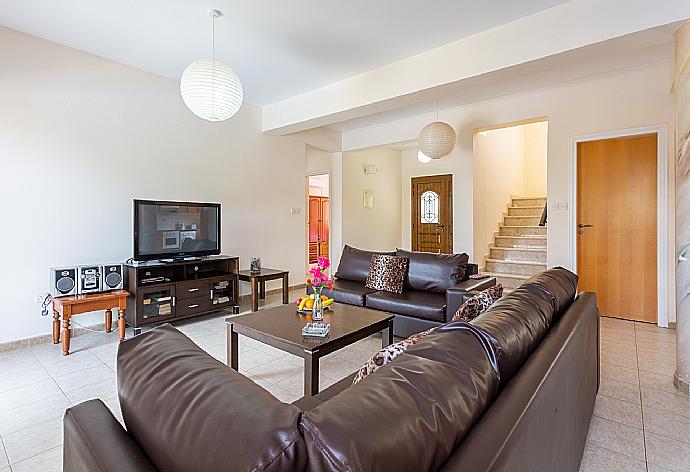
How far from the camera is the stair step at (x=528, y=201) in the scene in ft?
21.7

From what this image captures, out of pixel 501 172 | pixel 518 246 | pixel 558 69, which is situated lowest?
pixel 518 246

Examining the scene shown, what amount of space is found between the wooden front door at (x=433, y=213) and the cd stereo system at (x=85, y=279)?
6.15 m

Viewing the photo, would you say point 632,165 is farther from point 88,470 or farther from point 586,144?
point 88,470

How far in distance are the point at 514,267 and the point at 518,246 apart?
61cm

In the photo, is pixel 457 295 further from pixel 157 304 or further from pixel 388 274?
pixel 157 304

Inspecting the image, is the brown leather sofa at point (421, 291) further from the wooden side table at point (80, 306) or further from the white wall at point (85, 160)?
the white wall at point (85, 160)

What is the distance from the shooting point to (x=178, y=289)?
13.3ft

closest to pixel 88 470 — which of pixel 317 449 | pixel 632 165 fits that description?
pixel 317 449

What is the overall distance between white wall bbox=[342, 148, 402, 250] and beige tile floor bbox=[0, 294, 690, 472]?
3.81 metres

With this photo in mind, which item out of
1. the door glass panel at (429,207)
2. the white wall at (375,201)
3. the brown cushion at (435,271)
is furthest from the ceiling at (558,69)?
the door glass panel at (429,207)

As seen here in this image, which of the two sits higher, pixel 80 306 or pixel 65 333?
pixel 80 306

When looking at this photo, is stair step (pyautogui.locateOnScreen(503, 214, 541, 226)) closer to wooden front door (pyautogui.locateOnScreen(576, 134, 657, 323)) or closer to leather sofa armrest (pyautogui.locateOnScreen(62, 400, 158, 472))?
wooden front door (pyautogui.locateOnScreen(576, 134, 657, 323))

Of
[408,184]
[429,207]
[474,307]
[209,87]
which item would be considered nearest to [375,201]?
[408,184]

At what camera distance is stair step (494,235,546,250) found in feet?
19.0
